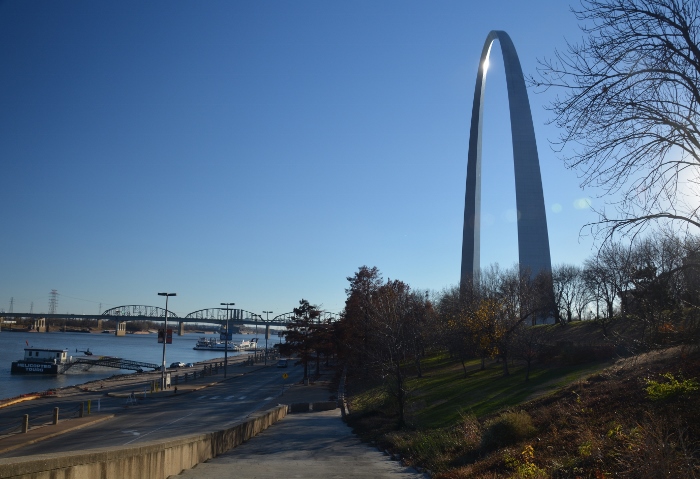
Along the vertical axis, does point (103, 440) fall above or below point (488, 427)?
below

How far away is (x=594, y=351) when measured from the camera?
27.8 m

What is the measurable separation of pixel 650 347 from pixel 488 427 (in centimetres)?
371

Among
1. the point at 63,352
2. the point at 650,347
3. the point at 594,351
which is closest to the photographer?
the point at 650,347

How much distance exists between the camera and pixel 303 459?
14.9m

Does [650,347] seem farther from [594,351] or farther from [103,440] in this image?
[103,440]

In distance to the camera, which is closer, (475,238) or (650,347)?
(650,347)

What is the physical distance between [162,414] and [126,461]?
26.9m

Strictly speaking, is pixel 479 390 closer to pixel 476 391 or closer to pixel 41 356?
pixel 476 391

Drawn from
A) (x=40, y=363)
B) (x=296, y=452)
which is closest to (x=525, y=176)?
(x=296, y=452)

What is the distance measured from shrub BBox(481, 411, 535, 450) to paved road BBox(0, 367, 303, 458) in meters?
7.33

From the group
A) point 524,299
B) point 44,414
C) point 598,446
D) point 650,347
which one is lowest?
point 44,414

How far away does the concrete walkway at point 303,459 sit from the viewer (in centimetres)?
1173

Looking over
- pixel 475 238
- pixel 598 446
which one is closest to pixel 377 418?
pixel 598 446

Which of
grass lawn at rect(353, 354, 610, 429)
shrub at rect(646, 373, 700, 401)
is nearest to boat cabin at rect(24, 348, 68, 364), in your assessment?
grass lawn at rect(353, 354, 610, 429)
